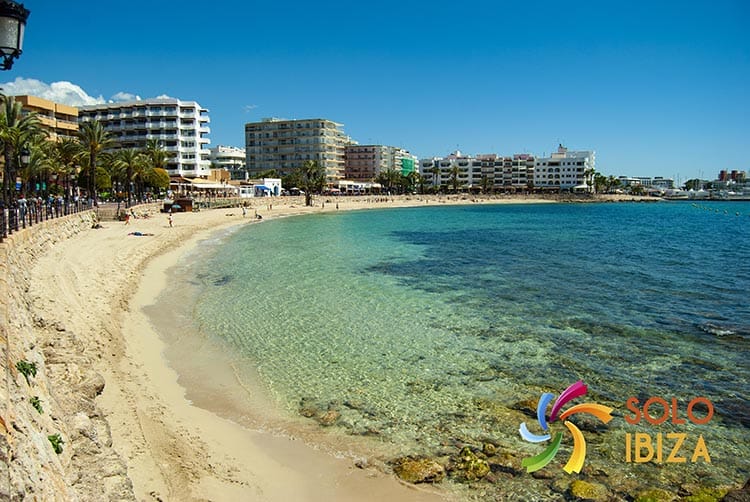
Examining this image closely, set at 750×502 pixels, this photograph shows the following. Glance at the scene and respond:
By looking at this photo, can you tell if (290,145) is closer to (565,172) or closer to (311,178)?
(311,178)

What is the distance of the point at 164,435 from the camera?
379 inches

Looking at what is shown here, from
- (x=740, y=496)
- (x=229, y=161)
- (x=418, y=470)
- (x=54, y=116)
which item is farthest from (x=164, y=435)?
(x=229, y=161)

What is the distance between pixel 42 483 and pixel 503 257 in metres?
36.5

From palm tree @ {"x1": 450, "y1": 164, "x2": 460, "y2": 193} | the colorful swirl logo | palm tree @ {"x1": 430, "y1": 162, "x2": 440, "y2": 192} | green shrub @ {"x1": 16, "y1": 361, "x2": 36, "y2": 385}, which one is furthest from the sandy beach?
palm tree @ {"x1": 430, "y1": 162, "x2": 440, "y2": 192}

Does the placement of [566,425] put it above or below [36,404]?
below

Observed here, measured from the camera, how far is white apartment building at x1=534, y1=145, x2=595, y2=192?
178875 millimetres

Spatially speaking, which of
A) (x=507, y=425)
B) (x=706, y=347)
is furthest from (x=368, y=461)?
(x=706, y=347)

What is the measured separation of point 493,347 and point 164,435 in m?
9.76

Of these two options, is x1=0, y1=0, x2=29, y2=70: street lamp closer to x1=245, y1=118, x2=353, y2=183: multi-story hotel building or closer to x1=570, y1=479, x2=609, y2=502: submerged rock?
x1=570, y1=479, x2=609, y2=502: submerged rock

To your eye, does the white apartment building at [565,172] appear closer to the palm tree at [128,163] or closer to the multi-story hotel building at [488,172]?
the multi-story hotel building at [488,172]

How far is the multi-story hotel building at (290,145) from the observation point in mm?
146875

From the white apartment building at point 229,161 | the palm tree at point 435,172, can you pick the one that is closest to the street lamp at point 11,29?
the white apartment building at point 229,161

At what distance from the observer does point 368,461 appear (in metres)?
9.26

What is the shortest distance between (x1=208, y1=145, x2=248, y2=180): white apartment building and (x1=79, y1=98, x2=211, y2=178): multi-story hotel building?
155 ft
